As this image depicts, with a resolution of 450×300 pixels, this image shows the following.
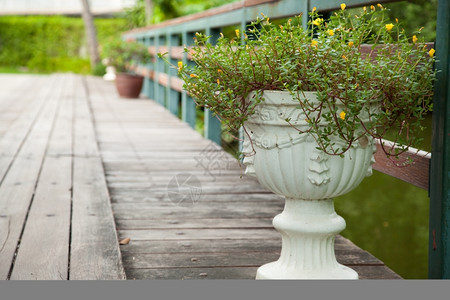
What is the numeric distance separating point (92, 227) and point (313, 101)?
121 centimetres

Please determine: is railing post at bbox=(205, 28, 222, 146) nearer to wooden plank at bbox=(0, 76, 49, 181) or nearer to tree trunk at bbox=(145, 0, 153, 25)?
wooden plank at bbox=(0, 76, 49, 181)

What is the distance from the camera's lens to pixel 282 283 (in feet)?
6.40

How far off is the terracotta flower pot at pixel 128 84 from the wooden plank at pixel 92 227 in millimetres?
4590

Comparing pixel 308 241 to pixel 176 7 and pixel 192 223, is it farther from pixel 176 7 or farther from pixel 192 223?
pixel 176 7

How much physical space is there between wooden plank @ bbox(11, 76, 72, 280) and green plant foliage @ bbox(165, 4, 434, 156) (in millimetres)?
735

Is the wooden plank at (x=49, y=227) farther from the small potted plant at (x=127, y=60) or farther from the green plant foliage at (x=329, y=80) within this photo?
the small potted plant at (x=127, y=60)

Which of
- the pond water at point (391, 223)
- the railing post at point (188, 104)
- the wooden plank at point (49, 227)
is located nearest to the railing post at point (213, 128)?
the railing post at point (188, 104)

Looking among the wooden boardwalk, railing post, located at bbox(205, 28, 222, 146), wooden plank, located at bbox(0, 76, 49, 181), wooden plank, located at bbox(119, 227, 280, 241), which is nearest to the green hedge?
wooden plank, located at bbox(0, 76, 49, 181)

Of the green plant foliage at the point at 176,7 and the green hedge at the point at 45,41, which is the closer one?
the green plant foliage at the point at 176,7

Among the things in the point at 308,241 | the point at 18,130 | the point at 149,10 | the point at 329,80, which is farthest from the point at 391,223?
the point at 149,10

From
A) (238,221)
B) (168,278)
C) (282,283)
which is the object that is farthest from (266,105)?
(238,221)

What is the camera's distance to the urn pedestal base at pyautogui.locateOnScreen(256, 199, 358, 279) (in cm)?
192

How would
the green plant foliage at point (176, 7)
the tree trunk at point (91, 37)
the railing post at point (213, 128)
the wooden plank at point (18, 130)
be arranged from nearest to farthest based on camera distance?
1. the wooden plank at point (18, 130)
2. the railing post at point (213, 128)
3. the green plant foliage at point (176, 7)
4. the tree trunk at point (91, 37)

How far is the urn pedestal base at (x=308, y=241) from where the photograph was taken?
192cm
